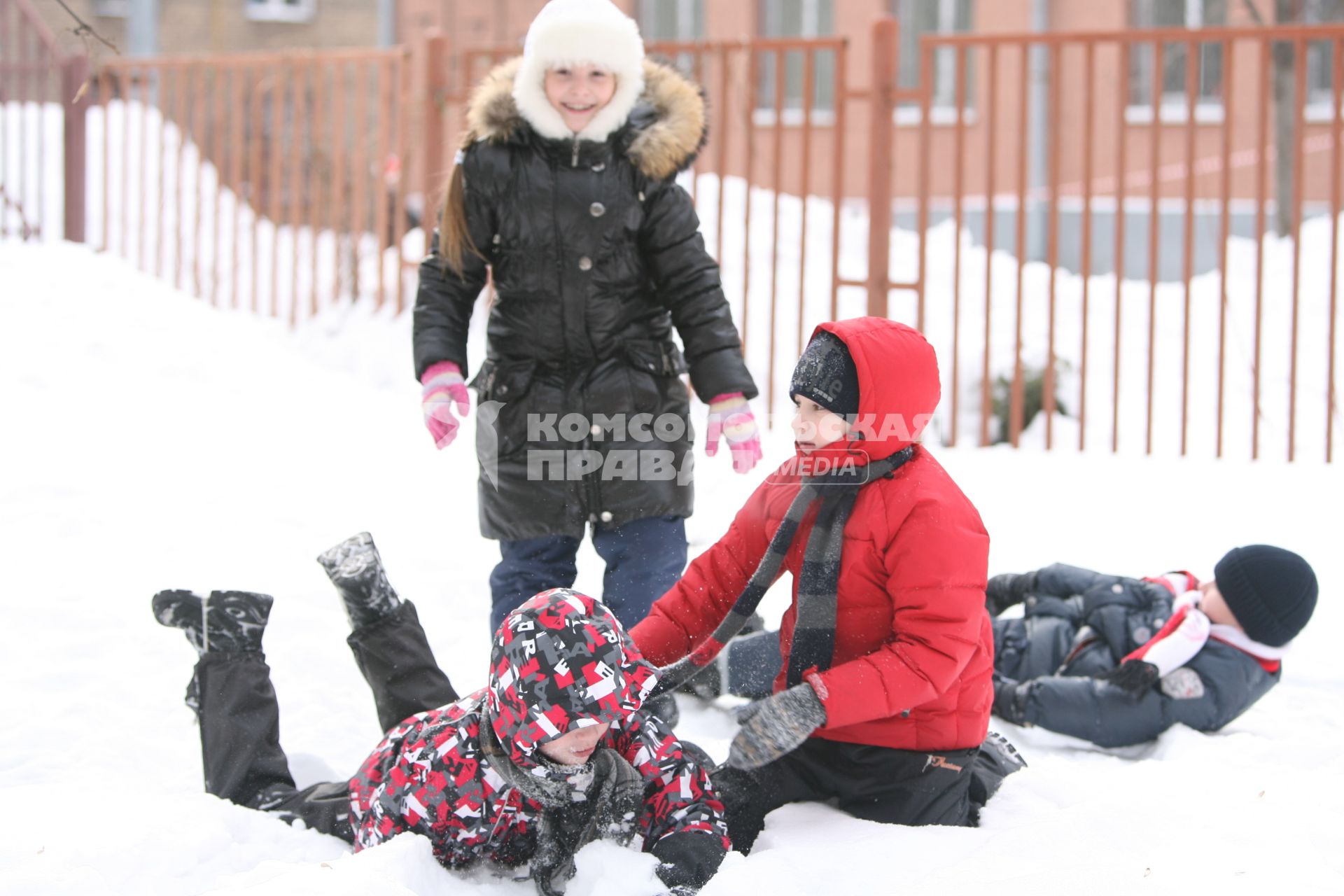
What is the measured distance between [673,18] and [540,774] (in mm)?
13768

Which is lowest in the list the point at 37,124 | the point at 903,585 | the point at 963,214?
the point at 903,585

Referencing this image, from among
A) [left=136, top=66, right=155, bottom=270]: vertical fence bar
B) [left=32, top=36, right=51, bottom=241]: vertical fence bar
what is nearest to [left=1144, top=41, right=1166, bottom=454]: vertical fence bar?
[left=136, top=66, right=155, bottom=270]: vertical fence bar

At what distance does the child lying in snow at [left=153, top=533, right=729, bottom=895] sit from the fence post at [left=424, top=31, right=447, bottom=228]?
424 cm

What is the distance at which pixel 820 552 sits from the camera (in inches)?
91.0

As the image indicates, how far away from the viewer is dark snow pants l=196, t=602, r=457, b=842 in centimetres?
254

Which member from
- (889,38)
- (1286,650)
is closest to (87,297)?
(889,38)

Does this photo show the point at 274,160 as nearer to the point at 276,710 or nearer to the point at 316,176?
the point at 316,176

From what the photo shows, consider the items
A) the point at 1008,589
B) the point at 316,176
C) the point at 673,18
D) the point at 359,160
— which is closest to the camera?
the point at 1008,589

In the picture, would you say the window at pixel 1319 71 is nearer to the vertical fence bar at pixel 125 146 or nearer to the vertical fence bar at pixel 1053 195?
the vertical fence bar at pixel 1053 195

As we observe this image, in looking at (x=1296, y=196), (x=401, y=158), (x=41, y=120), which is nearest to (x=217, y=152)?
(x=41, y=120)

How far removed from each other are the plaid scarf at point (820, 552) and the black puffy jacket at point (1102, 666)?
113cm

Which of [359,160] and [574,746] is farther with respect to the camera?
[359,160]

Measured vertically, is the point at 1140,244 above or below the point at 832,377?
above

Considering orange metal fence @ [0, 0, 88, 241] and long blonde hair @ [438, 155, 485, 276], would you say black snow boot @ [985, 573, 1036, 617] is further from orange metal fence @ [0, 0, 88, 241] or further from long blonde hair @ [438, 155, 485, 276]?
orange metal fence @ [0, 0, 88, 241]
